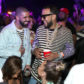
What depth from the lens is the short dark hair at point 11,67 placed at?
272 centimetres

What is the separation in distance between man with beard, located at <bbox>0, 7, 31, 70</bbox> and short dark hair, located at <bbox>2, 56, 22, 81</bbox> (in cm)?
15

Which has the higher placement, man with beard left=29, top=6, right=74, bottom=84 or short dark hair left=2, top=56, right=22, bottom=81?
man with beard left=29, top=6, right=74, bottom=84

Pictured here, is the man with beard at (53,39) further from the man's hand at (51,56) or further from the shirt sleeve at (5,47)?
the shirt sleeve at (5,47)

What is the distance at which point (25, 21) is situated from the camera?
3035mm

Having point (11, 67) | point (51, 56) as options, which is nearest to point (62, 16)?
point (51, 56)

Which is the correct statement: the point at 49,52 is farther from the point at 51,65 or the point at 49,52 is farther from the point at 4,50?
the point at 4,50

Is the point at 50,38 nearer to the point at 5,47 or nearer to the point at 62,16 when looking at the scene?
the point at 5,47

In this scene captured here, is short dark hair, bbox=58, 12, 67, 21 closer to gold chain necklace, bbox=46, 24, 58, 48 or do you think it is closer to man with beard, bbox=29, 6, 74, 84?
man with beard, bbox=29, 6, 74, 84

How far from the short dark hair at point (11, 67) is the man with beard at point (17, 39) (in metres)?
0.15

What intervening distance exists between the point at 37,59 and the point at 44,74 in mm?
498

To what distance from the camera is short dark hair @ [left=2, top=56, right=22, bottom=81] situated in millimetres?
2720

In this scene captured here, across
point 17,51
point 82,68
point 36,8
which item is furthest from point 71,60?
point 36,8

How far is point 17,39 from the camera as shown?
302 cm

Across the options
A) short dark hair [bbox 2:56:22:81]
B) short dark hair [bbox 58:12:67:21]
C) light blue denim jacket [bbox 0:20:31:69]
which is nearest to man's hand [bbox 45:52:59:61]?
short dark hair [bbox 2:56:22:81]
